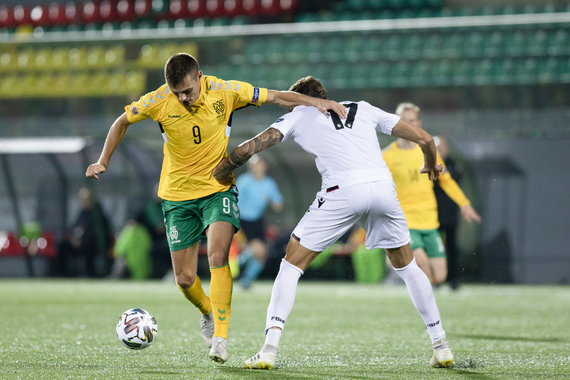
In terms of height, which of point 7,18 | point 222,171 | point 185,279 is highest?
point 7,18

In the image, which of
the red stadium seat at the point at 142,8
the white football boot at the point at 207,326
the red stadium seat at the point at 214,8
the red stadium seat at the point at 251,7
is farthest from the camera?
the red stadium seat at the point at 142,8

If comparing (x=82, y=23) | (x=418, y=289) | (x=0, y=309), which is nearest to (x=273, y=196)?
(x=0, y=309)

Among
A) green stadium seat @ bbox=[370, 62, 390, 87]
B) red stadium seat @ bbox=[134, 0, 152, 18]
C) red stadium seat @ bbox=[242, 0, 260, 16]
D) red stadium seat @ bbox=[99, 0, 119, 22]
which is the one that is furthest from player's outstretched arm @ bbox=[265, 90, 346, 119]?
red stadium seat @ bbox=[99, 0, 119, 22]

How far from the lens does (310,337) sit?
7434mm

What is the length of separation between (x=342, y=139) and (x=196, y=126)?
1.13m

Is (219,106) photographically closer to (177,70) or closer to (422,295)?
(177,70)

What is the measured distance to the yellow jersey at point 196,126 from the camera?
5.93 m

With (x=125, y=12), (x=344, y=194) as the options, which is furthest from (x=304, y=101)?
(x=125, y=12)

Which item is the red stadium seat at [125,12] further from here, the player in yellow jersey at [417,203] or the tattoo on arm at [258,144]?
the tattoo on arm at [258,144]

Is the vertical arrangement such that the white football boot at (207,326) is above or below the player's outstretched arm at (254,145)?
below

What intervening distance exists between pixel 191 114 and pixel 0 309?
557 cm

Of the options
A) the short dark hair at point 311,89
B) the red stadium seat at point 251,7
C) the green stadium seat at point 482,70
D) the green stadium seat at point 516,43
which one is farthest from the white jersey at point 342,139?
the red stadium seat at point 251,7

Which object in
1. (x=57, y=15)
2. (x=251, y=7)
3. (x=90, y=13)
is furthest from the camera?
(x=57, y=15)

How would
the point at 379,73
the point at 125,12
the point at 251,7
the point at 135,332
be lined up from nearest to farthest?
the point at 135,332
the point at 379,73
the point at 251,7
the point at 125,12
